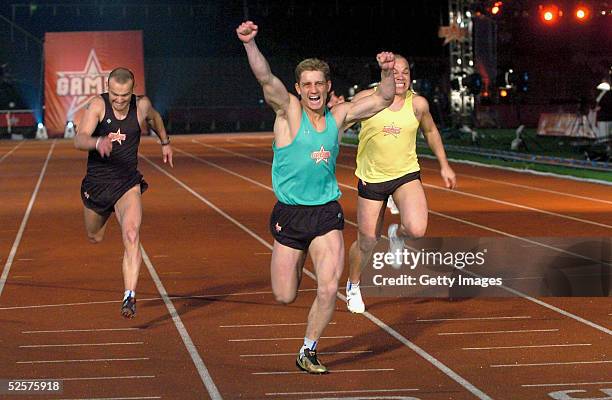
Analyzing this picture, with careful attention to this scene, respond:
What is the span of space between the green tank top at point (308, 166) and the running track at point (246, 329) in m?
1.17

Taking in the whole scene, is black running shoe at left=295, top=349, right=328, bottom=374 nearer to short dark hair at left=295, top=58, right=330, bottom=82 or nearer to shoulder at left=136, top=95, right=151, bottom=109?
short dark hair at left=295, top=58, right=330, bottom=82

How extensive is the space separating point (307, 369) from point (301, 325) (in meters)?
2.17

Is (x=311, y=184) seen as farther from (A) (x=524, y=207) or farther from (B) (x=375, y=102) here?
(A) (x=524, y=207)

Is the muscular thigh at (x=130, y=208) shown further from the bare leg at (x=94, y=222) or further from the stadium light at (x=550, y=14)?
the stadium light at (x=550, y=14)

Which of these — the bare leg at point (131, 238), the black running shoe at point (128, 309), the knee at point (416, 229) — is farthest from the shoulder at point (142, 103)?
the knee at point (416, 229)

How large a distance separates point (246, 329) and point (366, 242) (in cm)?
158

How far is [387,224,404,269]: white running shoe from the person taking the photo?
12688 mm

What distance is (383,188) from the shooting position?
11.8 meters

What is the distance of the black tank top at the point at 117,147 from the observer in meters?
11.1

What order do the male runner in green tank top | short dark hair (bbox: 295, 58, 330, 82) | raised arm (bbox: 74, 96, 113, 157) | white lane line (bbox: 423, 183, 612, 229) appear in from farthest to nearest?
white lane line (bbox: 423, 183, 612, 229) → raised arm (bbox: 74, 96, 113, 157) → the male runner in green tank top → short dark hair (bbox: 295, 58, 330, 82)

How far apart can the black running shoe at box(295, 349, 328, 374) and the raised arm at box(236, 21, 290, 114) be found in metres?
1.58

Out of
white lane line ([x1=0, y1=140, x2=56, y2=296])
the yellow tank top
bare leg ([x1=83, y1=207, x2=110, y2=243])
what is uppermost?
the yellow tank top

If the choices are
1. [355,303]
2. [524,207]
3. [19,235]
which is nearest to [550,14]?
[524,207]

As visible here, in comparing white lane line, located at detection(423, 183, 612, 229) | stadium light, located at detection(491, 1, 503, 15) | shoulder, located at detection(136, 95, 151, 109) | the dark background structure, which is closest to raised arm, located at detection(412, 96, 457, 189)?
shoulder, located at detection(136, 95, 151, 109)
